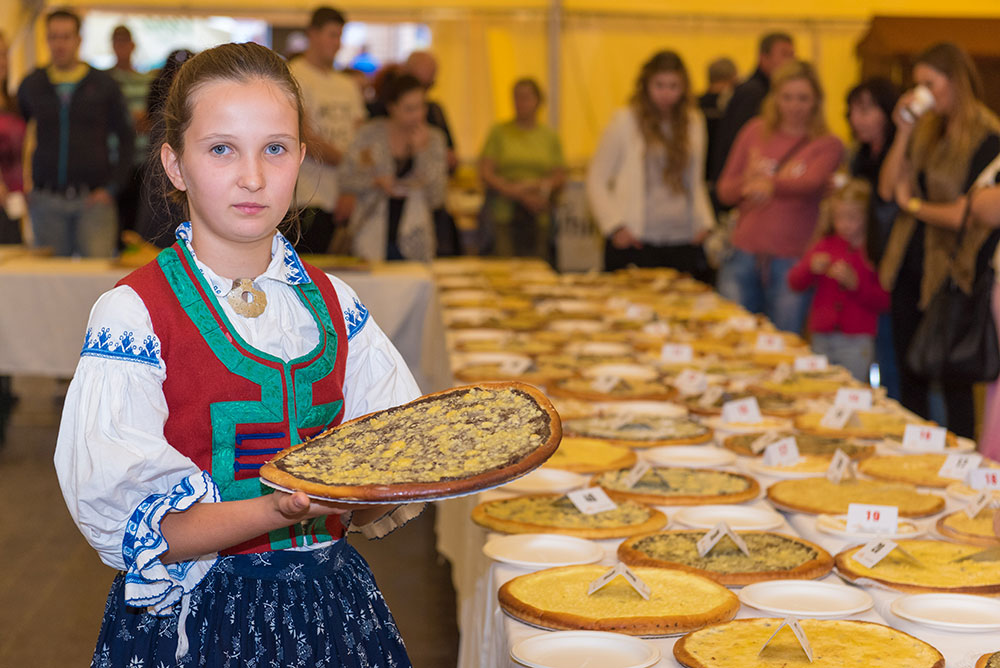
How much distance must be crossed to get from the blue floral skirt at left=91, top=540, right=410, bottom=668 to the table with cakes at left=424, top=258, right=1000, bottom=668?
211 millimetres

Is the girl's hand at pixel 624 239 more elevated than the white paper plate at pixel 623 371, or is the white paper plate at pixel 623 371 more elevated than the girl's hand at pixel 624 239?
the girl's hand at pixel 624 239

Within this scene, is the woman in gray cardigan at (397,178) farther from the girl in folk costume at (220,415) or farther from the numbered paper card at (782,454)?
the girl in folk costume at (220,415)

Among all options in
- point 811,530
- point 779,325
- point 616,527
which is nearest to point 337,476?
point 616,527

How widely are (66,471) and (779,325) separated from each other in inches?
153

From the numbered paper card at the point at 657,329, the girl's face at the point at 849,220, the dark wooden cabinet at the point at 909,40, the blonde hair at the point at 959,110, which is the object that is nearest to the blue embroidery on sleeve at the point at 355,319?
the numbered paper card at the point at 657,329

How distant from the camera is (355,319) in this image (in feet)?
5.11

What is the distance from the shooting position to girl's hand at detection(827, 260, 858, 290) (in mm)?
4438

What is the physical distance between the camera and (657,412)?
9.78 ft

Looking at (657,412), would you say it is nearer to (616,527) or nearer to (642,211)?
(616,527)

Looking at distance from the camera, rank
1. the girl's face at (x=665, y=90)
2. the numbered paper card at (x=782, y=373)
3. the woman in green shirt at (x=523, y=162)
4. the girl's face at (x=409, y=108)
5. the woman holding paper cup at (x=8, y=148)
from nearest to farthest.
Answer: the numbered paper card at (x=782, y=373)
the girl's face at (x=665, y=90)
the girl's face at (x=409, y=108)
the woman holding paper cup at (x=8, y=148)
the woman in green shirt at (x=523, y=162)

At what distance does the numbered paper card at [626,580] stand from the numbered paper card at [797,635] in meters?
0.23

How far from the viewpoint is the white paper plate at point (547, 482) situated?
228 cm

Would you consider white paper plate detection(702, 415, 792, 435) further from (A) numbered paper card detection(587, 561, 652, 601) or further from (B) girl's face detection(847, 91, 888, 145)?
(B) girl's face detection(847, 91, 888, 145)

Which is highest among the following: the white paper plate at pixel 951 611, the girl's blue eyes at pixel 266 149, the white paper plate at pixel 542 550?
the girl's blue eyes at pixel 266 149
